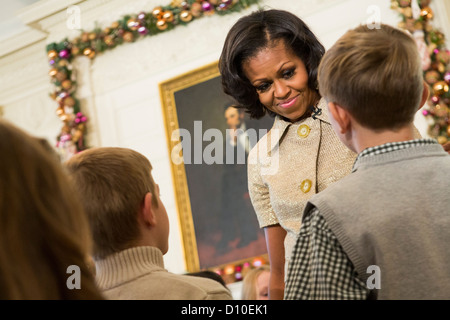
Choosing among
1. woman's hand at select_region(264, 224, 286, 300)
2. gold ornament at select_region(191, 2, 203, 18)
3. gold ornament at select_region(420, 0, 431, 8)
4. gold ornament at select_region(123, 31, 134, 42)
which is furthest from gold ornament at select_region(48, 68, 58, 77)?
woman's hand at select_region(264, 224, 286, 300)

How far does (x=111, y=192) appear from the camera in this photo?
1624 mm

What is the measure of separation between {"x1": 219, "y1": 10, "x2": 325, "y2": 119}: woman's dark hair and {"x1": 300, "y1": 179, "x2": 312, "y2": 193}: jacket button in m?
0.35

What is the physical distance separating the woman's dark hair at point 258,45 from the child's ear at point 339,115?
648 millimetres

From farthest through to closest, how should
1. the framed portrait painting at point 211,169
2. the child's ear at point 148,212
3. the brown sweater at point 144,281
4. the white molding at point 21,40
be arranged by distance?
the white molding at point 21,40 → the framed portrait painting at point 211,169 → the child's ear at point 148,212 → the brown sweater at point 144,281

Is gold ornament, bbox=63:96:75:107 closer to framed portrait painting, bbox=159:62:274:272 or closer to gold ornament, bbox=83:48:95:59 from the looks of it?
gold ornament, bbox=83:48:95:59

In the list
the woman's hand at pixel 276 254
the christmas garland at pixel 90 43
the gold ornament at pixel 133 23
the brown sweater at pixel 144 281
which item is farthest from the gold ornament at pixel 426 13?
the brown sweater at pixel 144 281

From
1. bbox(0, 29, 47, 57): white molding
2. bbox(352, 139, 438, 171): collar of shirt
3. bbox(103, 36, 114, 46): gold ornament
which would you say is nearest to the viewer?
bbox(352, 139, 438, 171): collar of shirt

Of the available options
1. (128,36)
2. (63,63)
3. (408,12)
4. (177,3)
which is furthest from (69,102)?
→ (408,12)

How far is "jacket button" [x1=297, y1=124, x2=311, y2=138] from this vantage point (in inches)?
79.6

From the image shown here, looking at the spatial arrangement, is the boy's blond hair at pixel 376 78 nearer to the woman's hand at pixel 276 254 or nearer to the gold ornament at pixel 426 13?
the woman's hand at pixel 276 254

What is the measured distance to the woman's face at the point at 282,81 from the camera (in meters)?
2.04
